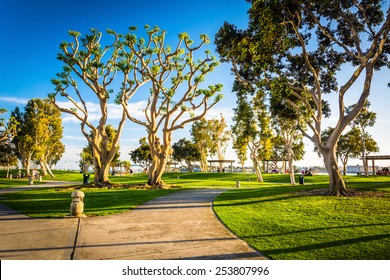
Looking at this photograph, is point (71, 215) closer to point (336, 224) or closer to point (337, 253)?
point (337, 253)

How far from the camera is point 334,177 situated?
13.6 meters

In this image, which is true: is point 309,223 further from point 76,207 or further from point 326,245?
point 76,207

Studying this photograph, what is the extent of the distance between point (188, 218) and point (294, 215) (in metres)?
4.02

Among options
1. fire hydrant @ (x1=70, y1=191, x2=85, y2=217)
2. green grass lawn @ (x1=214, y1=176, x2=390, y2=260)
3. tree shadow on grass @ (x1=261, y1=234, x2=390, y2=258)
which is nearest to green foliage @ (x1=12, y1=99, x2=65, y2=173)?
fire hydrant @ (x1=70, y1=191, x2=85, y2=217)

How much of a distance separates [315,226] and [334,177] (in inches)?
285

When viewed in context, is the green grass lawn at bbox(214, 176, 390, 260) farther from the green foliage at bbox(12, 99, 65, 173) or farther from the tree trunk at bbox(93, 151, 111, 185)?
the green foliage at bbox(12, 99, 65, 173)

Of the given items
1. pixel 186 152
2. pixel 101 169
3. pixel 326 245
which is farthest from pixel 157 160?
pixel 186 152

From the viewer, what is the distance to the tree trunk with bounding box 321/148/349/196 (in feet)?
43.7

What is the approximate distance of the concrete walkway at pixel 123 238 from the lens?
530 centimetres

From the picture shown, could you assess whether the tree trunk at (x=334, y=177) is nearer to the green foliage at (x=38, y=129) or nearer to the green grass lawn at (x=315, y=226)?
the green grass lawn at (x=315, y=226)

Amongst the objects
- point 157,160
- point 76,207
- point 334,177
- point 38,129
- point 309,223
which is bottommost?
point 309,223

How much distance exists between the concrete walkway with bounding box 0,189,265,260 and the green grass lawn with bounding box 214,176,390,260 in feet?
2.44

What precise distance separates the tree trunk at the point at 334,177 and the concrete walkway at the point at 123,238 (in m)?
8.01

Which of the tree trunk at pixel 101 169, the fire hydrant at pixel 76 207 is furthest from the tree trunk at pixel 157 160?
the fire hydrant at pixel 76 207
